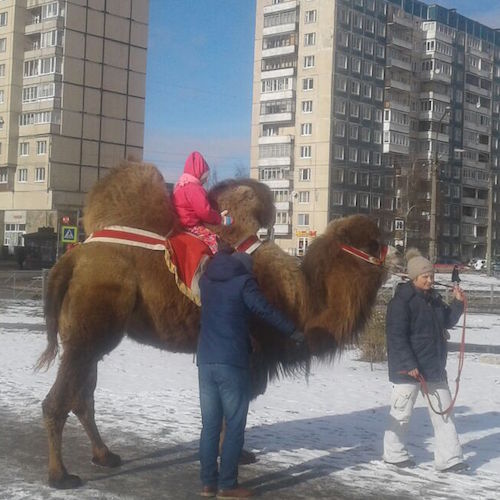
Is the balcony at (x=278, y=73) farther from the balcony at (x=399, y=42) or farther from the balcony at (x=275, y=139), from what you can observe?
the balcony at (x=399, y=42)

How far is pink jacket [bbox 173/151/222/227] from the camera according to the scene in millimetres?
6527

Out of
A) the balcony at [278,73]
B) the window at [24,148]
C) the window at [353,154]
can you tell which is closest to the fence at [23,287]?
the window at [24,148]

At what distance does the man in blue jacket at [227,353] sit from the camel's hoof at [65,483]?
973 millimetres

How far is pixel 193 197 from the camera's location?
6.59 m

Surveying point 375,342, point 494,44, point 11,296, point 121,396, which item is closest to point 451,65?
point 494,44

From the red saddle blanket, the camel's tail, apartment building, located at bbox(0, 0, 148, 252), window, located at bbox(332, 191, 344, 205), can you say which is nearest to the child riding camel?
the red saddle blanket

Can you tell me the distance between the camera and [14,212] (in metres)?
59.5

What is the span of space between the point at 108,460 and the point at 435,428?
2.71m

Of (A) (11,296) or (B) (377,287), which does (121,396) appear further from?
(A) (11,296)

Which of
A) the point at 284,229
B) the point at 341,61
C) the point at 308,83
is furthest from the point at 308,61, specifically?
the point at 284,229

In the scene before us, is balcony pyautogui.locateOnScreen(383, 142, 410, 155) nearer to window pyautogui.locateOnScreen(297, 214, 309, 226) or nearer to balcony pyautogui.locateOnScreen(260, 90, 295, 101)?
balcony pyautogui.locateOnScreen(260, 90, 295, 101)

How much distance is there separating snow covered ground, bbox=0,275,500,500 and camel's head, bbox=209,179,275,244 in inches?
52.5

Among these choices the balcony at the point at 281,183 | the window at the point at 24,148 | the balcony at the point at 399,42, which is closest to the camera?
the window at the point at 24,148

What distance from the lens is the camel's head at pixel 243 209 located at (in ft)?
21.6
